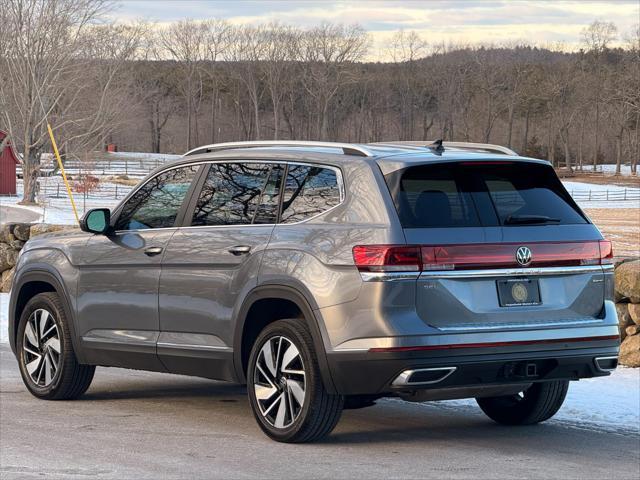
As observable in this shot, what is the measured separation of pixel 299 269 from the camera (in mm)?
7207

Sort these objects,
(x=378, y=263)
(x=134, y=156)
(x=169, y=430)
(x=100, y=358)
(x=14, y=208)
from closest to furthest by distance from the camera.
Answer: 1. (x=378, y=263)
2. (x=169, y=430)
3. (x=100, y=358)
4. (x=14, y=208)
5. (x=134, y=156)

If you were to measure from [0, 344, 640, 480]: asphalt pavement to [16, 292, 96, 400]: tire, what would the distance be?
0.42ft

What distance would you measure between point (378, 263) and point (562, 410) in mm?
2794

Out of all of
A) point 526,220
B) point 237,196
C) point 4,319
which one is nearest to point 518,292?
point 526,220

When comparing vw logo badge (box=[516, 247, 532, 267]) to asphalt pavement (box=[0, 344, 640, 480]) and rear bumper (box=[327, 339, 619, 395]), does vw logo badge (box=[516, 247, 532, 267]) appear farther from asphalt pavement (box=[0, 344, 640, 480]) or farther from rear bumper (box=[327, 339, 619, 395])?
asphalt pavement (box=[0, 344, 640, 480])

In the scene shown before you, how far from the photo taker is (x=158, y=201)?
28.3 ft

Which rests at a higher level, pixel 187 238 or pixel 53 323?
pixel 187 238

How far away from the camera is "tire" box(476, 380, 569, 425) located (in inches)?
324

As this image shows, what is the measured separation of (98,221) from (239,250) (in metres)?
1.52

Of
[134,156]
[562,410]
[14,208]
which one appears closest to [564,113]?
[134,156]

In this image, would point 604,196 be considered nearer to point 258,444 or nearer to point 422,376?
point 258,444

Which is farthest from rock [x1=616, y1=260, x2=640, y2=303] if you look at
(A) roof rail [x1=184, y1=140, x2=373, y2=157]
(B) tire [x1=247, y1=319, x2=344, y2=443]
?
(B) tire [x1=247, y1=319, x2=344, y2=443]

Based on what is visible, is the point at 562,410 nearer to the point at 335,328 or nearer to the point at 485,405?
the point at 485,405

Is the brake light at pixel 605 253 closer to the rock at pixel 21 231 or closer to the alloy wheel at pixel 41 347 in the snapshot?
the alloy wheel at pixel 41 347
